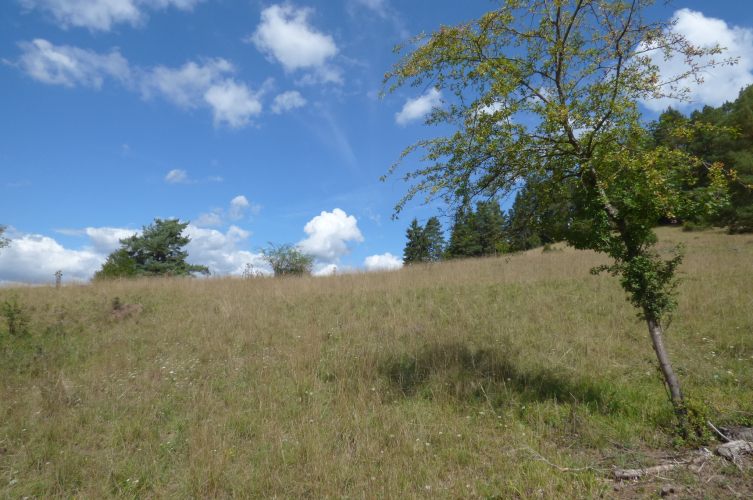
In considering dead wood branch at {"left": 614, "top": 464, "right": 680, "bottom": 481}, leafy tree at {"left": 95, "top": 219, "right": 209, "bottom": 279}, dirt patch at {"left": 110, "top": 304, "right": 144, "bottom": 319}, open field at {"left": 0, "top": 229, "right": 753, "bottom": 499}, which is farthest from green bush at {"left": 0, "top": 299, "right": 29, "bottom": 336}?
leafy tree at {"left": 95, "top": 219, "right": 209, "bottom": 279}

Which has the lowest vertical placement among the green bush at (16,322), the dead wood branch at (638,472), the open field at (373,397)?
the dead wood branch at (638,472)

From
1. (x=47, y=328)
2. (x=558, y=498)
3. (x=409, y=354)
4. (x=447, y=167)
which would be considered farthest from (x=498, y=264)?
(x=47, y=328)

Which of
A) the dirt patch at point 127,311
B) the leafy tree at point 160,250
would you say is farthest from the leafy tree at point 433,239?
the dirt patch at point 127,311

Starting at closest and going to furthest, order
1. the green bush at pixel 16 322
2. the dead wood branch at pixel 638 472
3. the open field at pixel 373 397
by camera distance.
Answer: the dead wood branch at pixel 638 472 < the open field at pixel 373 397 < the green bush at pixel 16 322

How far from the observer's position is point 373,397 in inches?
217

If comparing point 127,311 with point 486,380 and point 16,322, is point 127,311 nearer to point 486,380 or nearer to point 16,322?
point 16,322

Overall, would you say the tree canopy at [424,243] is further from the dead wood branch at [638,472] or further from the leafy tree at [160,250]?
the dead wood branch at [638,472]

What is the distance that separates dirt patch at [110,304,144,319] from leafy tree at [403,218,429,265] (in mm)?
38978

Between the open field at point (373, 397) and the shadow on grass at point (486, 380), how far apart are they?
0.04m

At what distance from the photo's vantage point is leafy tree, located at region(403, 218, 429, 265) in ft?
163

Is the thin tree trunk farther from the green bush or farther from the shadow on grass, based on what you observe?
the green bush

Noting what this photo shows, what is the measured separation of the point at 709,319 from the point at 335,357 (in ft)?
31.4

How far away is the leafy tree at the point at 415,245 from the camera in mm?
49781

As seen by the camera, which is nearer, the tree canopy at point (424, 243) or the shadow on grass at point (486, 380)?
the shadow on grass at point (486, 380)
